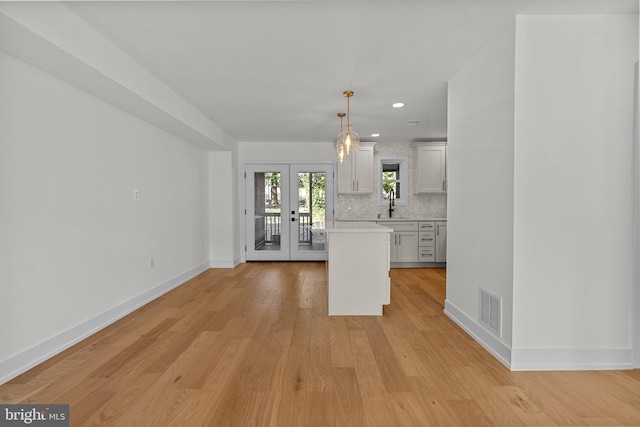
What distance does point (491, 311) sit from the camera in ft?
8.43

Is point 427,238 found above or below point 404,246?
above

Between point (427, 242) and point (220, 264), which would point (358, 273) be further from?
point (220, 264)

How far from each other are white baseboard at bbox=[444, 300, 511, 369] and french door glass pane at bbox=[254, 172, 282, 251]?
4039 mm

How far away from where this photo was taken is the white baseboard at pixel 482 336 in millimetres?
2370

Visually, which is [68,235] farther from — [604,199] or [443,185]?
[443,185]

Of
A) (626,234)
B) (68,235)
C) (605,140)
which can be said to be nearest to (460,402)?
(626,234)

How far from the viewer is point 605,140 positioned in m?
2.26

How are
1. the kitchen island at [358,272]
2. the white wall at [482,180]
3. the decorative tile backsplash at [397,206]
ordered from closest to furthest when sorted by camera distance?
1. the white wall at [482,180]
2. the kitchen island at [358,272]
3. the decorative tile backsplash at [397,206]

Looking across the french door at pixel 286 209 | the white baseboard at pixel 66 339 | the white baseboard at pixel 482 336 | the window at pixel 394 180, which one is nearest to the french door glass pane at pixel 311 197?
the french door at pixel 286 209

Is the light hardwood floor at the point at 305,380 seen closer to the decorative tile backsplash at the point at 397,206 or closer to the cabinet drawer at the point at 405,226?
the cabinet drawer at the point at 405,226

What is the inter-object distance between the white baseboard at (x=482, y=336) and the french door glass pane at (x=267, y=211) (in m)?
4.04

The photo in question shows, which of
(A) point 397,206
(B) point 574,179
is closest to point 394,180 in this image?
(A) point 397,206

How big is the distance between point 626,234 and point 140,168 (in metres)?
4.51

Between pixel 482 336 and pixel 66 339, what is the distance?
3.37m
